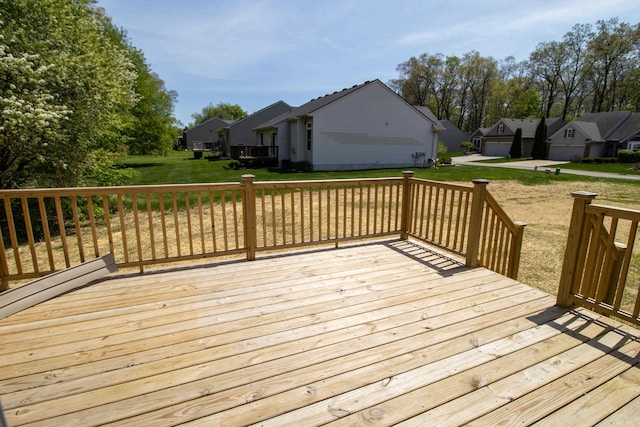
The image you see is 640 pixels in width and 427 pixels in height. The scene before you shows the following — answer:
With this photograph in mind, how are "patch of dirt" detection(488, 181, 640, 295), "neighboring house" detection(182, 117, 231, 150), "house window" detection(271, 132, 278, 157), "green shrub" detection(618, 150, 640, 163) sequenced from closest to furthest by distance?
"patch of dirt" detection(488, 181, 640, 295) < "house window" detection(271, 132, 278, 157) < "green shrub" detection(618, 150, 640, 163) < "neighboring house" detection(182, 117, 231, 150)

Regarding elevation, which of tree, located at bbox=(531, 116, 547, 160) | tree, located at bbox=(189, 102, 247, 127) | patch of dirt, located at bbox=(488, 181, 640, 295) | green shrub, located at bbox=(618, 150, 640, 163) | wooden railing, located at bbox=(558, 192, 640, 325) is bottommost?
patch of dirt, located at bbox=(488, 181, 640, 295)

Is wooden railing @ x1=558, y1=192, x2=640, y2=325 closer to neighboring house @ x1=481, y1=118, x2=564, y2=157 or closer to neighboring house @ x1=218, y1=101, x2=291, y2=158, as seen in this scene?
neighboring house @ x1=218, y1=101, x2=291, y2=158

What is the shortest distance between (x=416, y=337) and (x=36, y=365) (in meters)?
2.55

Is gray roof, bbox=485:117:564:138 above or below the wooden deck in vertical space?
above

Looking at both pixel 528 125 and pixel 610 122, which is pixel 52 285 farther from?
pixel 528 125

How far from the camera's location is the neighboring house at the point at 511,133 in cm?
3469

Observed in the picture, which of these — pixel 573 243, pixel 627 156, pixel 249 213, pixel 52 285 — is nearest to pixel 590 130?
pixel 627 156

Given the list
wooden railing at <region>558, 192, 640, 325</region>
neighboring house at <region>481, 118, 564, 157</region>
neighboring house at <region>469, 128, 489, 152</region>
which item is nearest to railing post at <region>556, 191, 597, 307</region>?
wooden railing at <region>558, 192, 640, 325</region>

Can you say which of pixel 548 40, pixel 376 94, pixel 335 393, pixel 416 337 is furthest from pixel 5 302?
pixel 548 40

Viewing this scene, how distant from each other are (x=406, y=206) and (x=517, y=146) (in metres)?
34.5

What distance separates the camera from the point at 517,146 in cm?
3262

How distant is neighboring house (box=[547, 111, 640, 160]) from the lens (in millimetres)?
27203

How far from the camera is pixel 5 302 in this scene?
8.58 ft

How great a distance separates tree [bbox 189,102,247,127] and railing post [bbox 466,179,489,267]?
6259cm
